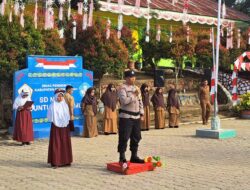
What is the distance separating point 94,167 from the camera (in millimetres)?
8438

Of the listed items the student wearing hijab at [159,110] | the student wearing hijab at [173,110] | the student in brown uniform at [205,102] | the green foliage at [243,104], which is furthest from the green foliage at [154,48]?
the student wearing hijab at [159,110]

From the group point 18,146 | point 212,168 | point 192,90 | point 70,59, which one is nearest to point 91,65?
point 70,59

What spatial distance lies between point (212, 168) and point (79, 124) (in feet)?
20.9

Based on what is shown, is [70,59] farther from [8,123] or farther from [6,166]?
[6,166]

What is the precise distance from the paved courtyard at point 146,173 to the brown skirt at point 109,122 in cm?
95

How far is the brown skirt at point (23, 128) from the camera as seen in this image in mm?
11382

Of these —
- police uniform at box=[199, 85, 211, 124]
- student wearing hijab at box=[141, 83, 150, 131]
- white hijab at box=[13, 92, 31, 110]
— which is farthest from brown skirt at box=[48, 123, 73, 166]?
police uniform at box=[199, 85, 211, 124]

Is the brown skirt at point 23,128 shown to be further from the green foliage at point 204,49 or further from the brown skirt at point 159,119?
the green foliage at point 204,49

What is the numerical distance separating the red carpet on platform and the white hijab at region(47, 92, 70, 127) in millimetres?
1306

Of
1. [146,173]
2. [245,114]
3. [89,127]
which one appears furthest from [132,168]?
[245,114]

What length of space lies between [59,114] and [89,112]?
15.0ft

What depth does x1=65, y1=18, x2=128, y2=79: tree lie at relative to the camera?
16781 millimetres

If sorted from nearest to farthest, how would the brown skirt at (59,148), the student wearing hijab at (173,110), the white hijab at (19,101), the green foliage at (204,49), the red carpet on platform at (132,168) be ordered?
the red carpet on platform at (132,168)
the brown skirt at (59,148)
the white hijab at (19,101)
the student wearing hijab at (173,110)
the green foliage at (204,49)

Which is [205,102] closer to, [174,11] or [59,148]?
[174,11]
